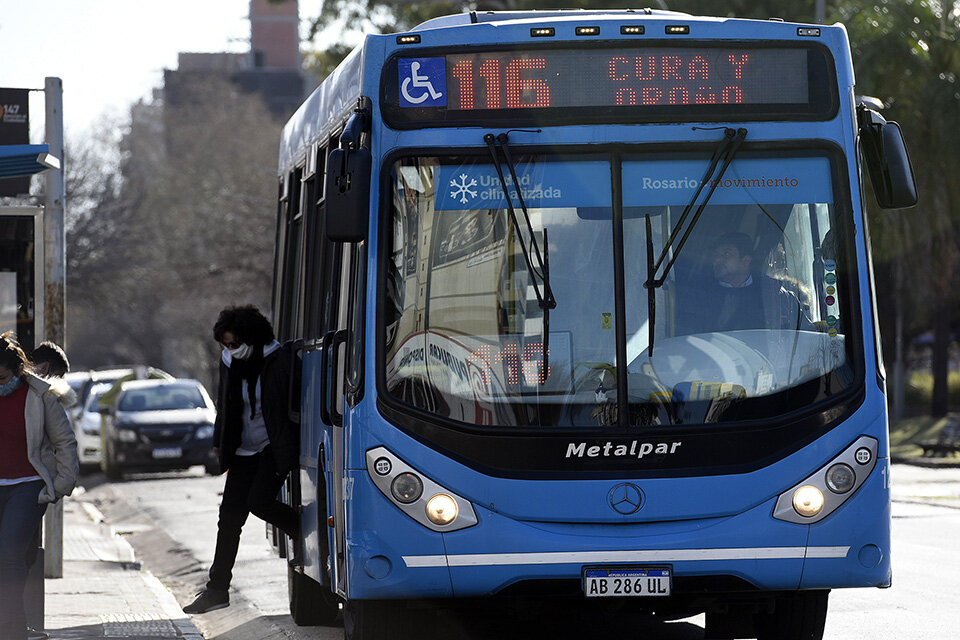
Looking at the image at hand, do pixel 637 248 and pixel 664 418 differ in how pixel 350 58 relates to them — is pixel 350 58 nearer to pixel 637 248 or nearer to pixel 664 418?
pixel 637 248

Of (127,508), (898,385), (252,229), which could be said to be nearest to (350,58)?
(127,508)

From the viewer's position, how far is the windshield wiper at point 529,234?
719 cm

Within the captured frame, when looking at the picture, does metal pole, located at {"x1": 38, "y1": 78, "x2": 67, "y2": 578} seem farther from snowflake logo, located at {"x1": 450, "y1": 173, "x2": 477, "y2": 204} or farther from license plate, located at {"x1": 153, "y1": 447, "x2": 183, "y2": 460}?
license plate, located at {"x1": 153, "y1": 447, "x2": 183, "y2": 460}

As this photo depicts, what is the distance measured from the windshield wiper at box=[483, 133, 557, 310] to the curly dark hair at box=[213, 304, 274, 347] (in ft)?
8.91

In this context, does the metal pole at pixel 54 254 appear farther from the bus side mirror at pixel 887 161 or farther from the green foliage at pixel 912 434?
the green foliage at pixel 912 434

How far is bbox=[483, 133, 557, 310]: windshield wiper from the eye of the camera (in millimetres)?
7191

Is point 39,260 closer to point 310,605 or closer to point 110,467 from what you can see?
point 310,605

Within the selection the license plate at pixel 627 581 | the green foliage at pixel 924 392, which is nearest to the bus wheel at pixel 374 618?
the license plate at pixel 627 581

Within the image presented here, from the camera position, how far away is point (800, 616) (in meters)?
7.77

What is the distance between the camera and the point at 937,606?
10.4 metres

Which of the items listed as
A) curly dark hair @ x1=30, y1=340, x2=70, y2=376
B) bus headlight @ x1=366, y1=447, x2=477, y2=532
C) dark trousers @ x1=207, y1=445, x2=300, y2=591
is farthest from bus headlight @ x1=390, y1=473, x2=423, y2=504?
curly dark hair @ x1=30, y1=340, x2=70, y2=376

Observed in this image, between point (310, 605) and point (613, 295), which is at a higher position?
point (613, 295)

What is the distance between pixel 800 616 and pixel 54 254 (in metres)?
7.33

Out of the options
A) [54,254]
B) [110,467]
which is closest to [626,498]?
[54,254]
